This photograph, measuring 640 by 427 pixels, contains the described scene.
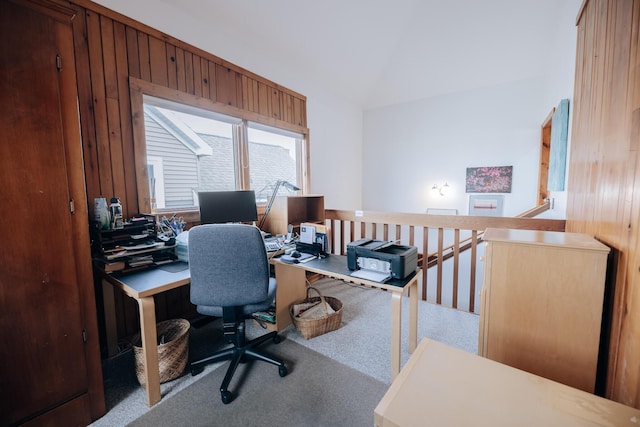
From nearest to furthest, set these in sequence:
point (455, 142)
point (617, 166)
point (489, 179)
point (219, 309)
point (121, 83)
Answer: point (617, 166), point (219, 309), point (121, 83), point (489, 179), point (455, 142)

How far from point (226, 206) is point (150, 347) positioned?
1253 mm

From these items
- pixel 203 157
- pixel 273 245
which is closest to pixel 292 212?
pixel 273 245

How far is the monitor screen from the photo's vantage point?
7.66ft

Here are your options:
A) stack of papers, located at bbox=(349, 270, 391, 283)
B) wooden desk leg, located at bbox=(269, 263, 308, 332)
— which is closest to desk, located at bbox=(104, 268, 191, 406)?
wooden desk leg, located at bbox=(269, 263, 308, 332)

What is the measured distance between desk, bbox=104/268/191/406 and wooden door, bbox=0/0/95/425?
26 cm

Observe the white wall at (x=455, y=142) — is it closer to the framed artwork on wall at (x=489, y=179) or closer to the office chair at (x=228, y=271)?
the framed artwork on wall at (x=489, y=179)

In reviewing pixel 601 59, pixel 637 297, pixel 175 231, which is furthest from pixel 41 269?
pixel 601 59

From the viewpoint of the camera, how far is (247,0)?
2477mm

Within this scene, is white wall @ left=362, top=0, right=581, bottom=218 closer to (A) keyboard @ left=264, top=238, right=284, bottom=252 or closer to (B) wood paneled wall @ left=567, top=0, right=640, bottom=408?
(B) wood paneled wall @ left=567, top=0, right=640, bottom=408

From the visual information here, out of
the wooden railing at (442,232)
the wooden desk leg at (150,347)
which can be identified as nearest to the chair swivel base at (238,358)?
the wooden desk leg at (150,347)

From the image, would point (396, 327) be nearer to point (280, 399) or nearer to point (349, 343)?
point (349, 343)

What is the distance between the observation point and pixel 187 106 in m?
2.43

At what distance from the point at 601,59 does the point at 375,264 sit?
167cm

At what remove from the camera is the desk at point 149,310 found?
4.95ft
